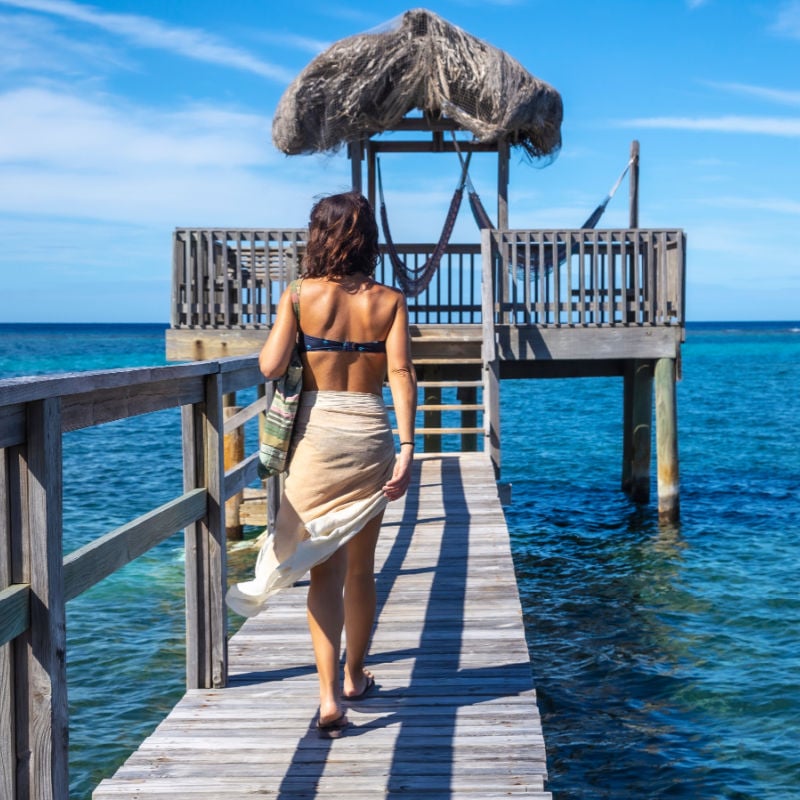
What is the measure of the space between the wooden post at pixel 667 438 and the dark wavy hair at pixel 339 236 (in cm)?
909

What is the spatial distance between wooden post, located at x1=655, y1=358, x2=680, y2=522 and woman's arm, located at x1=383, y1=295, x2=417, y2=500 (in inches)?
353

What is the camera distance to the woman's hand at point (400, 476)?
3623mm

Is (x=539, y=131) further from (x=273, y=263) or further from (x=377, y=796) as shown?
(x=377, y=796)

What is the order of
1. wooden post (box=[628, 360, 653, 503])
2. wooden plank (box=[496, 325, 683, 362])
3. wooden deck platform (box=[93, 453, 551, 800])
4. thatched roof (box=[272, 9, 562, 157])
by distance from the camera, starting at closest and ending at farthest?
wooden deck platform (box=[93, 453, 551, 800]) < wooden plank (box=[496, 325, 683, 362]) < thatched roof (box=[272, 9, 562, 157]) < wooden post (box=[628, 360, 653, 503])

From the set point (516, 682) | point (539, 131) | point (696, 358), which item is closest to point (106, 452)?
point (539, 131)

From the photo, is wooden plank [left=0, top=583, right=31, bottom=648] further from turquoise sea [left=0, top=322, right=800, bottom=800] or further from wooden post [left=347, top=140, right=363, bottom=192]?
wooden post [left=347, top=140, right=363, bottom=192]

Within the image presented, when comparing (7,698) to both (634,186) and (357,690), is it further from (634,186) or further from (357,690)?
(634,186)

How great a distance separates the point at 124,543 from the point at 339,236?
1.24 m

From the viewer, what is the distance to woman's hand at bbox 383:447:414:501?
11.9 feet

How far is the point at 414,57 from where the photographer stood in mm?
12336

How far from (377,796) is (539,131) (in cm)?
1126

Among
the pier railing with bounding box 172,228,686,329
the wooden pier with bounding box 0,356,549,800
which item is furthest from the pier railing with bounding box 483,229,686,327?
the wooden pier with bounding box 0,356,549,800

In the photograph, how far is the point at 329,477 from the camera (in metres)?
3.62

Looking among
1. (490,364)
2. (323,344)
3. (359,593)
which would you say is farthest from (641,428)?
(323,344)
